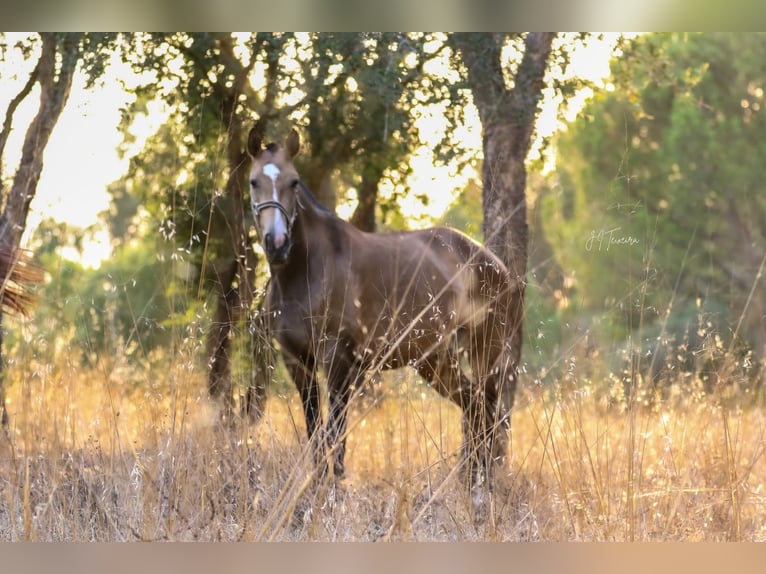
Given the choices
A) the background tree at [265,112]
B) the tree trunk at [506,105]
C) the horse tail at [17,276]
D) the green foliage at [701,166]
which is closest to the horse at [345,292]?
the tree trunk at [506,105]

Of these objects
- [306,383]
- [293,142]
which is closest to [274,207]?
[293,142]

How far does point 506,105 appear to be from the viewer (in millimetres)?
4125

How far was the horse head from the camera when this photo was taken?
3.41 m

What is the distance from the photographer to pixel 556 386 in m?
2.73

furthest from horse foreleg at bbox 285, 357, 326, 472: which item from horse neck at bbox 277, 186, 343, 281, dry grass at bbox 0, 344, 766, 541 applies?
dry grass at bbox 0, 344, 766, 541

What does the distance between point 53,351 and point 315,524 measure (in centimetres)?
104

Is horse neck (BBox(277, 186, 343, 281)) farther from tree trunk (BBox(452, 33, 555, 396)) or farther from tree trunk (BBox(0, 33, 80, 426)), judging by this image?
tree trunk (BBox(0, 33, 80, 426))

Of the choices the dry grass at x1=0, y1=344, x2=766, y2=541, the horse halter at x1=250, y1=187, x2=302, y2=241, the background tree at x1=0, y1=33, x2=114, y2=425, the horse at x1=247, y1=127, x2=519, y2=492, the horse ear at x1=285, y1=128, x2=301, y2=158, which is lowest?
the dry grass at x1=0, y1=344, x2=766, y2=541

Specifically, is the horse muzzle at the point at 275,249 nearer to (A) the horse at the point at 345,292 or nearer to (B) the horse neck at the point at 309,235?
(A) the horse at the point at 345,292

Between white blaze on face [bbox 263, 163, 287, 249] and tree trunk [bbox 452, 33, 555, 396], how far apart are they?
0.98m

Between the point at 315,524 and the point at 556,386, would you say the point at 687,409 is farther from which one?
the point at 315,524

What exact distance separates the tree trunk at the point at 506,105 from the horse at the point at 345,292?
8.9 inches

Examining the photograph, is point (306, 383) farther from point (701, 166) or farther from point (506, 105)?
point (701, 166)

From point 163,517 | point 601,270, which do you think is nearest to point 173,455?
point 163,517
